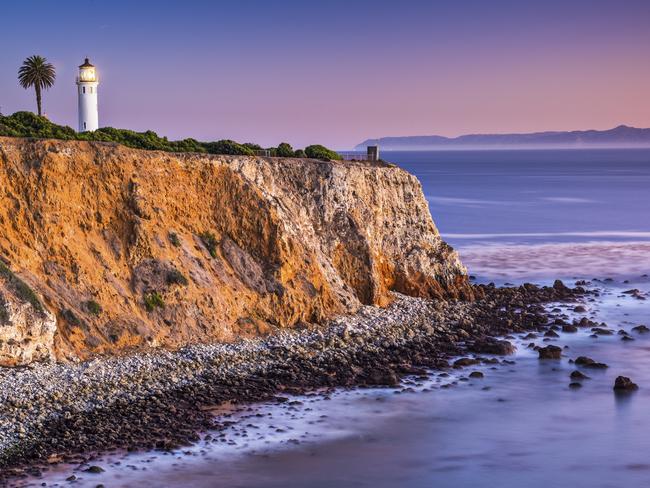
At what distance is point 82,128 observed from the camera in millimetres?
61219

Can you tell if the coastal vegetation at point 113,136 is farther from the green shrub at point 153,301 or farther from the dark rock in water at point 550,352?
the dark rock in water at point 550,352

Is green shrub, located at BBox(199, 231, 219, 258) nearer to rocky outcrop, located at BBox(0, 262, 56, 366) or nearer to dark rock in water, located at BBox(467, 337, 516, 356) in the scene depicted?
rocky outcrop, located at BBox(0, 262, 56, 366)

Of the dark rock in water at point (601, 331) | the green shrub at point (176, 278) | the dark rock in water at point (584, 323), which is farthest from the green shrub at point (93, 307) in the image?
the dark rock in water at point (584, 323)

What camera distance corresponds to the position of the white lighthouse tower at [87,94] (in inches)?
2404

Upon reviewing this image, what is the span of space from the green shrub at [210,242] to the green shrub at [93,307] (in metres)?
7.31

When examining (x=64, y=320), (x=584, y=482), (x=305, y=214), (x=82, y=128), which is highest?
(x=82, y=128)

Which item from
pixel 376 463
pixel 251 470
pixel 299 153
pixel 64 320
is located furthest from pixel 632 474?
pixel 299 153

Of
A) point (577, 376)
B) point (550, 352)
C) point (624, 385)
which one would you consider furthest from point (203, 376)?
point (624, 385)

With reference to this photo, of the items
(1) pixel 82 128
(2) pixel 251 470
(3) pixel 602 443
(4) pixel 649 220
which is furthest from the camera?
(4) pixel 649 220

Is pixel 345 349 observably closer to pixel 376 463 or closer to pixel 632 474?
pixel 376 463

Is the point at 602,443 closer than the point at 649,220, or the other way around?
the point at 602,443

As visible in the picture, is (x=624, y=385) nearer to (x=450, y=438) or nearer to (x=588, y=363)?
(x=588, y=363)

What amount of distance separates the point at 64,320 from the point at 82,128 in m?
A: 28.4

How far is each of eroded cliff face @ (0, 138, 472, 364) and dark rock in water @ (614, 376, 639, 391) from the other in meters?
13.9
